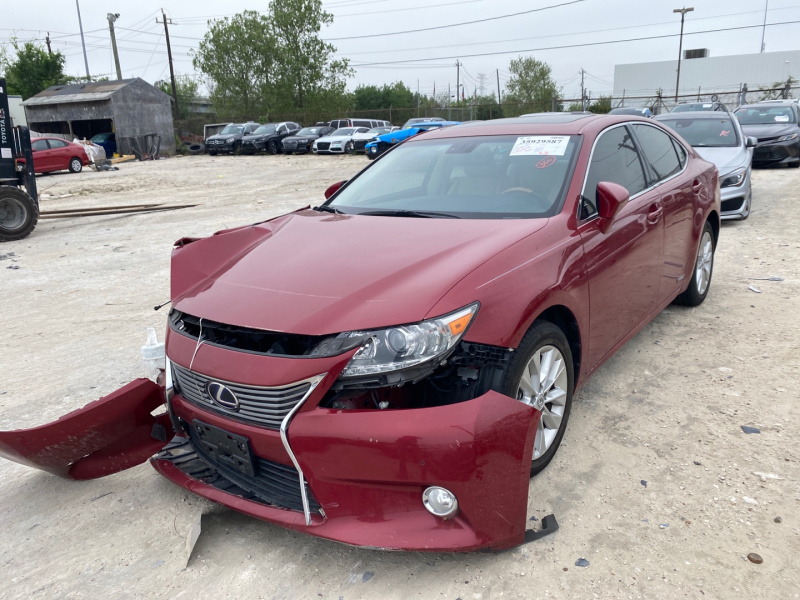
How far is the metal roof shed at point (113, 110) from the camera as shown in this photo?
112 ft

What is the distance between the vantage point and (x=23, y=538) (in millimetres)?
2770

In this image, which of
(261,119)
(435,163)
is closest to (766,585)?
(435,163)

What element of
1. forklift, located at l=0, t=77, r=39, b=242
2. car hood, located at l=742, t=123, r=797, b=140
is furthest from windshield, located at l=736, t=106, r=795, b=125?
forklift, located at l=0, t=77, r=39, b=242

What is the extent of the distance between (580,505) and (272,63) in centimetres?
5422

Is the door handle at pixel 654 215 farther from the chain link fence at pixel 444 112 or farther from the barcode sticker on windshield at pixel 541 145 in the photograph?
the chain link fence at pixel 444 112

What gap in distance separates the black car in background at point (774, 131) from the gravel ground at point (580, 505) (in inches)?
419

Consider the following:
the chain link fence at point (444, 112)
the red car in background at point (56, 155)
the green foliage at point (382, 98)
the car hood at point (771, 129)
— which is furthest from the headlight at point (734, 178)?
the green foliage at point (382, 98)

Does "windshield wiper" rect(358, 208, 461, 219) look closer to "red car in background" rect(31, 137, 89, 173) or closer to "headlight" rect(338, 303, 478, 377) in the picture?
"headlight" rect(338, 303, 478, 377)

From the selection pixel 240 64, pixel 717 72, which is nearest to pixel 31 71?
pixel 240 64

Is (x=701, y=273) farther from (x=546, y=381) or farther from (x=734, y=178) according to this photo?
(x=734, y=178)

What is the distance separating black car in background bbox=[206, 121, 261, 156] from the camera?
3169 centimetres

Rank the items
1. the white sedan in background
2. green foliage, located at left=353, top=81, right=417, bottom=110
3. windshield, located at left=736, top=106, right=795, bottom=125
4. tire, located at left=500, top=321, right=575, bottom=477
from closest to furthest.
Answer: tire, located at left=500, top=321, right=575, bottom=477
windshield, located at left=736, top=106, right=795, bottom=125
the white sedan in background
green foliage, located at left=353, top=81, right=417, bottom=110

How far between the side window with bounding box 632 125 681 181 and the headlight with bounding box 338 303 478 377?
2.66m

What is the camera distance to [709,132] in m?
9.68
